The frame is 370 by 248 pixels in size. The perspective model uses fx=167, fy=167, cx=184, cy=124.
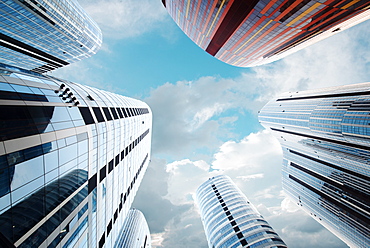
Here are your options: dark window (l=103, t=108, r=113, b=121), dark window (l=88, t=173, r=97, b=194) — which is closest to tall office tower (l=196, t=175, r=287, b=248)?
dark window (l=88, t=173, r=97, b=194)

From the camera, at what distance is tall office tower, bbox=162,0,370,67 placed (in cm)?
4131

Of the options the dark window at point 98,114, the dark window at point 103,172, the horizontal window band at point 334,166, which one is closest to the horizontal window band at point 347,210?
the horizontal window band at point 334,166

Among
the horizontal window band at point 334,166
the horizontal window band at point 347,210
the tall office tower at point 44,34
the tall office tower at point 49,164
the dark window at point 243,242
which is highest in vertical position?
the tall office tower at point 44,34

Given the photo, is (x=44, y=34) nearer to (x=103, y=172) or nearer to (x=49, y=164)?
(x=103, y=172)

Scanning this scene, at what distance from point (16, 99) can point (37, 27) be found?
3390 inches

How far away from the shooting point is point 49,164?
1705cm

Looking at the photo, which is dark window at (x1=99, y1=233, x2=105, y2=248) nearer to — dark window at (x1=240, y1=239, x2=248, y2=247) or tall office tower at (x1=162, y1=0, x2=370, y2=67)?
tall office tower at (x1=162, y1=0, x2=370, y2=67)

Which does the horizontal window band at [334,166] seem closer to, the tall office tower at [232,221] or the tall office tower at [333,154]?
the tall office tower at [333,154]

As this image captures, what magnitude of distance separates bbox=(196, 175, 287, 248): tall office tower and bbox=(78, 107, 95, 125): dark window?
97975 millimetres

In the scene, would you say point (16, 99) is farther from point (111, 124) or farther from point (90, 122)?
point (111, 124)

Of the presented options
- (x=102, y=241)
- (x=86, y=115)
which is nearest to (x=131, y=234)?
(x=102, y=241)

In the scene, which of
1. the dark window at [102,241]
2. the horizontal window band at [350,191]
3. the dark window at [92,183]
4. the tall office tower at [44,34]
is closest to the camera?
the dark window at [92,183]

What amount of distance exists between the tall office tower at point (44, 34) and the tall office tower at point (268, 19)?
55.8 metres

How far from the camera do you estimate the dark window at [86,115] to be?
83.6 ft
